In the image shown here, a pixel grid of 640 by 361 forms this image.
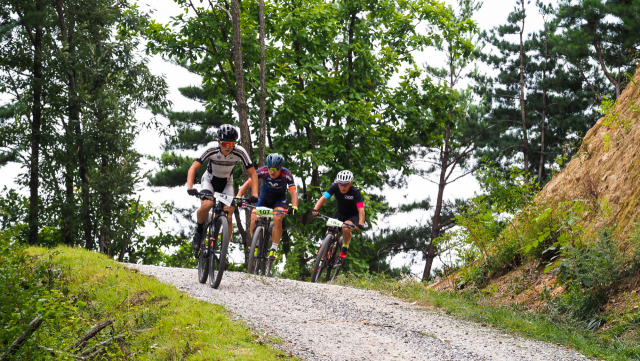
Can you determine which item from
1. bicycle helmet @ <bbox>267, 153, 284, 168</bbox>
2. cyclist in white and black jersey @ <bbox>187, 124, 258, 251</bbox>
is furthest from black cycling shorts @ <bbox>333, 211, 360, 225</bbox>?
cyclist in white and black jersey @ <bbox>187, 124, 258, 251</bbox>

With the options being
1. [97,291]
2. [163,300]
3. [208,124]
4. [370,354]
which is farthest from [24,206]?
[370,354]

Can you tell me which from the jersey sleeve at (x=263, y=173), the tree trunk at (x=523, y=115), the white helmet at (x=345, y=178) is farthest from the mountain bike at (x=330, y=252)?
the tree trunk at (x=523, y=115)

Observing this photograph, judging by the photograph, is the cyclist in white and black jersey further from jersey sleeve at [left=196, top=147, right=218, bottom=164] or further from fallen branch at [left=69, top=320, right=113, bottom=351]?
fallen branch at [left=69, top=320, right=113, bottom=351]

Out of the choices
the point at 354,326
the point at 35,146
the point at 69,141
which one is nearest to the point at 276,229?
the point at 354,326

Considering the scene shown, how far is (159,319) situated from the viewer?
23.9ft

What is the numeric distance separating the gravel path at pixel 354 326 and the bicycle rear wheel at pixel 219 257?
21 centimetres

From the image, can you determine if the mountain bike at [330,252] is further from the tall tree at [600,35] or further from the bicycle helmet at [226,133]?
the tall tree at [600,35]

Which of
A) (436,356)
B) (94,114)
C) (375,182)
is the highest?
(94,114)

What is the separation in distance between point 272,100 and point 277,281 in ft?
34.2

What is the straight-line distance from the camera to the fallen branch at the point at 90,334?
6.79 m

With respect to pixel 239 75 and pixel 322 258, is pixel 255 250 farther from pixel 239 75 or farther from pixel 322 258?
pixel 239 75

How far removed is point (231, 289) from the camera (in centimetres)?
930

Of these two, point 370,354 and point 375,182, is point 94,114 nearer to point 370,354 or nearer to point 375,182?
point 375,182

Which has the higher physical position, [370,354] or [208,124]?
[208,124]
